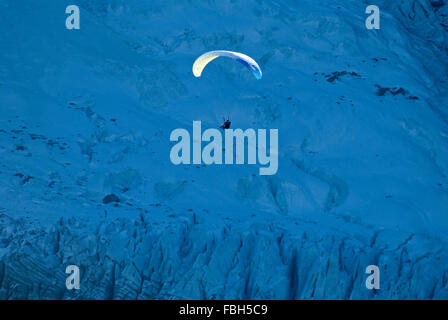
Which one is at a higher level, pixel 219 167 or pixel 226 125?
pixel 226 125

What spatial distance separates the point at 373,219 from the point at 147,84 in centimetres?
993

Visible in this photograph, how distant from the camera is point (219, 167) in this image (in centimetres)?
3244

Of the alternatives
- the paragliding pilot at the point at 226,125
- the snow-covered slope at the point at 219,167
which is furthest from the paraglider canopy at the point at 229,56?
the snow-covered slope at the point at 219,167

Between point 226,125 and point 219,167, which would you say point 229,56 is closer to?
point 226,125

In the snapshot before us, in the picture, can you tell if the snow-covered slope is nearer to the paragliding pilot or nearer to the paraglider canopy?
the paragliding pilot

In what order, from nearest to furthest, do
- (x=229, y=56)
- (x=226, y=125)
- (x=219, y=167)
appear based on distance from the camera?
(x=229, y=56), (x=219, y=167), (x=226, y=125)

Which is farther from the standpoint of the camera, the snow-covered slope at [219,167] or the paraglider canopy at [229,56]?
the paraglider canopy at [229,56]

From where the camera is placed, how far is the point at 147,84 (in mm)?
34969

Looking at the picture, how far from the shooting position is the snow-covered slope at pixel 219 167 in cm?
2955

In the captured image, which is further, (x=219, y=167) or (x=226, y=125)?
(x=226, y=125)

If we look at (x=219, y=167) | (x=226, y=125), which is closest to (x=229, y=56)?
(x=226, y=125)

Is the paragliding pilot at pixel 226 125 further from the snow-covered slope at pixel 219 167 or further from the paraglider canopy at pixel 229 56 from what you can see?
the paraglider canopy at pixel 229 56
